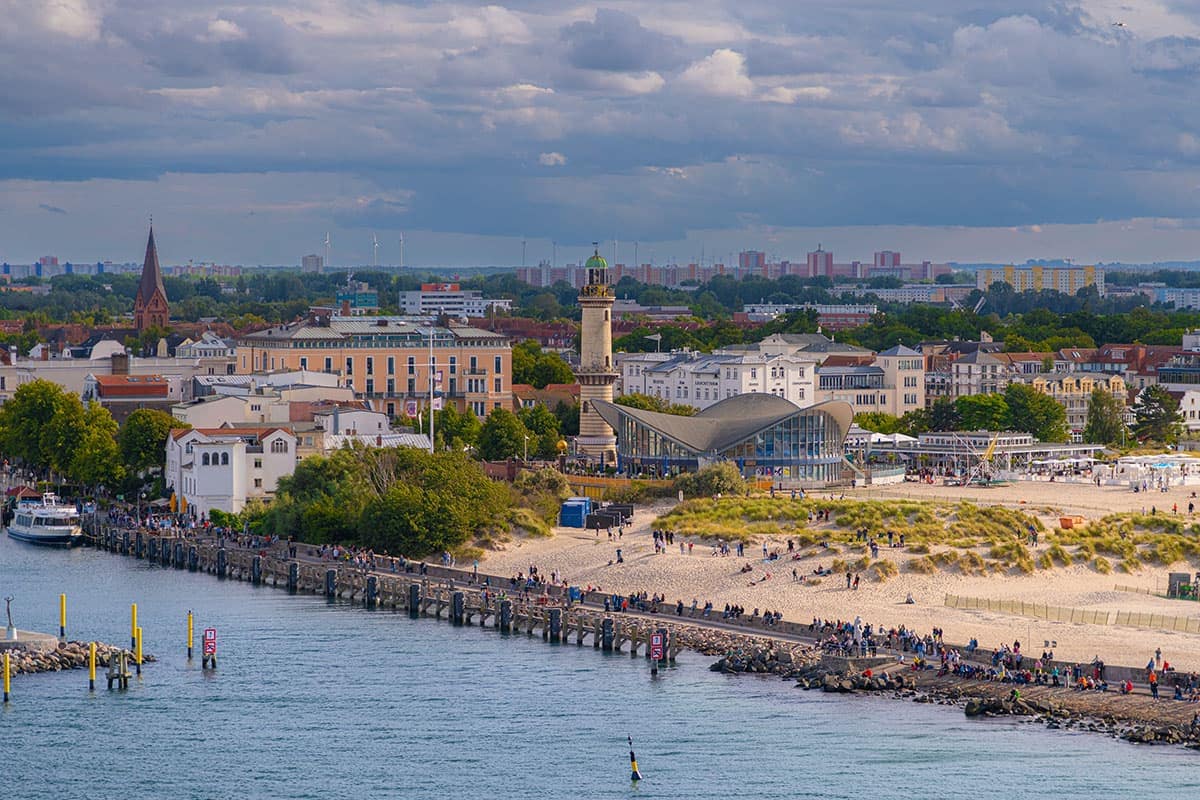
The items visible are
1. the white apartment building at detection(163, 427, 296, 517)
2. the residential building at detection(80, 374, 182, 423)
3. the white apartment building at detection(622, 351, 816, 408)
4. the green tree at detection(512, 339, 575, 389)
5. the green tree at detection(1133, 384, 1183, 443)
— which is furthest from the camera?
the green tree at detection(512, 339, 575, 389)

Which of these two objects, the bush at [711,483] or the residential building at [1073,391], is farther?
the residential building at [1073,391]

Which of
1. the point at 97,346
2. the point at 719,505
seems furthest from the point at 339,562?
the point at 97,346

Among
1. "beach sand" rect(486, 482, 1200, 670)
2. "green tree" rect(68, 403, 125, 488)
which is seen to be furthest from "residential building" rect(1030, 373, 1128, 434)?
"green tree" rect(68, 403, 125, 488)

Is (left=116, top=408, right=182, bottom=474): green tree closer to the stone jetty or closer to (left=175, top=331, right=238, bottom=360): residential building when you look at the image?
the stone jetty

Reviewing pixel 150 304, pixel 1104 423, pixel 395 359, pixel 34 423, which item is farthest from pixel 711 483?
pixel 150 304

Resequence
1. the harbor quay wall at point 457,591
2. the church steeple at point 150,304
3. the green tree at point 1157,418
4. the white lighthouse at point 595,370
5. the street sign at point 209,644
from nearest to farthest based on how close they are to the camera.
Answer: the street sign at point 209,644
the harbor quay wall at point 457,591
the white lighthouse at point 595,370
the green tree at point 1157,418
the church steeple at point 150,304

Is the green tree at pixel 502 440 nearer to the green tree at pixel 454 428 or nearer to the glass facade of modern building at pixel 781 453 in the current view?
the green tree at pixel 454 428

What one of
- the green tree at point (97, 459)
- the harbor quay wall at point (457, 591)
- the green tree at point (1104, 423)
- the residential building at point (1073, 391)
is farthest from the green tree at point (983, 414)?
the harbor quay wall at point (457, 591)
